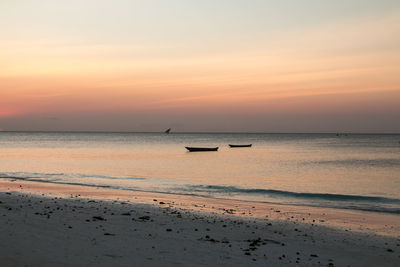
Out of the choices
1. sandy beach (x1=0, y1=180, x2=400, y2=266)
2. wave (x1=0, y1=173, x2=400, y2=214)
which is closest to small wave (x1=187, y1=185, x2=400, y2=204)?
wave (x1=0, y1=173, x2=400, y2=214)

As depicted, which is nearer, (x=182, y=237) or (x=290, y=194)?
(x=182, y=237)

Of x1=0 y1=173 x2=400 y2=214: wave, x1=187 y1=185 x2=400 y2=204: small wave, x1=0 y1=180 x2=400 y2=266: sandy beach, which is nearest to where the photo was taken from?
x1=0 y1=180 x2=400 y2=266: sandy beach

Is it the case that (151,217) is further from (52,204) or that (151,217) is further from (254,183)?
(254,183)

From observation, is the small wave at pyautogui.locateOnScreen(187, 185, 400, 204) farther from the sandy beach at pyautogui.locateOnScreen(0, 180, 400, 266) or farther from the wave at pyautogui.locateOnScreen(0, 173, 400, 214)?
the sandy beach at pyautogui.locateOnScreen(0, 180, 400, 266)

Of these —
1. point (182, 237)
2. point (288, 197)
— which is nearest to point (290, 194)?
point (288, 197)

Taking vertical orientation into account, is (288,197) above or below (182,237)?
above

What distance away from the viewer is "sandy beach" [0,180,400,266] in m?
10.0

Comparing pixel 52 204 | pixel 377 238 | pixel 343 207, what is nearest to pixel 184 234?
pixel 377 238

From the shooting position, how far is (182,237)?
12.6 meters

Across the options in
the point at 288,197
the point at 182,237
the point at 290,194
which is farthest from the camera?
the point at 290,194

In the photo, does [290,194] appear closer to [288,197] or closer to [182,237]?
[288,197]

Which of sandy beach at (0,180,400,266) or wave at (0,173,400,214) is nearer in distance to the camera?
sandy beach at (0,180,400,266)

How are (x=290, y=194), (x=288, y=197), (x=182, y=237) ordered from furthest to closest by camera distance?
(x=290, y=194)
(x=288, y=197)
(x=182, y=237)

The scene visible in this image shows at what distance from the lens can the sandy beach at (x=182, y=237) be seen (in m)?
10.0
